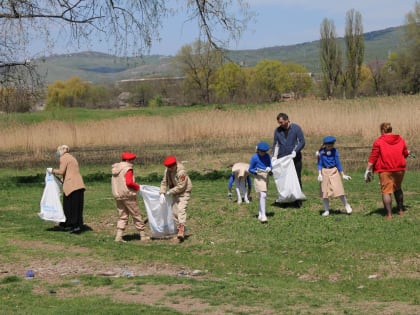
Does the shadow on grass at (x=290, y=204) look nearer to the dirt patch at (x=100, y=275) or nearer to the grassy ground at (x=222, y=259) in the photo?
the grassy ground at (x=222, y=259)

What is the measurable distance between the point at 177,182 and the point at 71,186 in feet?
8.52

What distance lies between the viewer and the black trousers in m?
15.9

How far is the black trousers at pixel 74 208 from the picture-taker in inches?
627

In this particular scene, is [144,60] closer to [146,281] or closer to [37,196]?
[37,196]

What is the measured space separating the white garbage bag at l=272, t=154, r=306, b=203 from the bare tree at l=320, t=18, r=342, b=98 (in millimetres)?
65260

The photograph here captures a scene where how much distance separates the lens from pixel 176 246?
14.3m

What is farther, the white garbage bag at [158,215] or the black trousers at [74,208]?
the black trousers at [74,208]


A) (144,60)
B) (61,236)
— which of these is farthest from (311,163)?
(61,236)

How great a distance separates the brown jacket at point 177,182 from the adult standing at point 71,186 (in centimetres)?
225

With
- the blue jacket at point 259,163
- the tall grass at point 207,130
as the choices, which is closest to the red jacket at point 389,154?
the blue jacket at point 259,163

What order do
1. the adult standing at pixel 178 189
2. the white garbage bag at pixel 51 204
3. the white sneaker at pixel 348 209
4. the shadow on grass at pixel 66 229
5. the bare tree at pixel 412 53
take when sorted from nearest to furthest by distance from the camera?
1. the adult standing at pixel 178 189
2. the white sneaker at pixel 348 209
3. the white garbage bag at pixel 51 204
4. the shadow on grass at pixel 66 229
5. the bare tree at pixel 412 53

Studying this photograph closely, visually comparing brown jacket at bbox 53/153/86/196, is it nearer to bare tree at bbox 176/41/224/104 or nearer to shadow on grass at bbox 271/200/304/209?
shadow on grass at bbox 271/200/304/209

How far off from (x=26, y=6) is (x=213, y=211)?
7.34 meters

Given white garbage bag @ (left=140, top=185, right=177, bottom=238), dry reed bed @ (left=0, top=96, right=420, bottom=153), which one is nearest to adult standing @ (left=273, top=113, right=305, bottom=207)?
white garbage bag @ (left=140, top=185, right=177, bottom=238)
